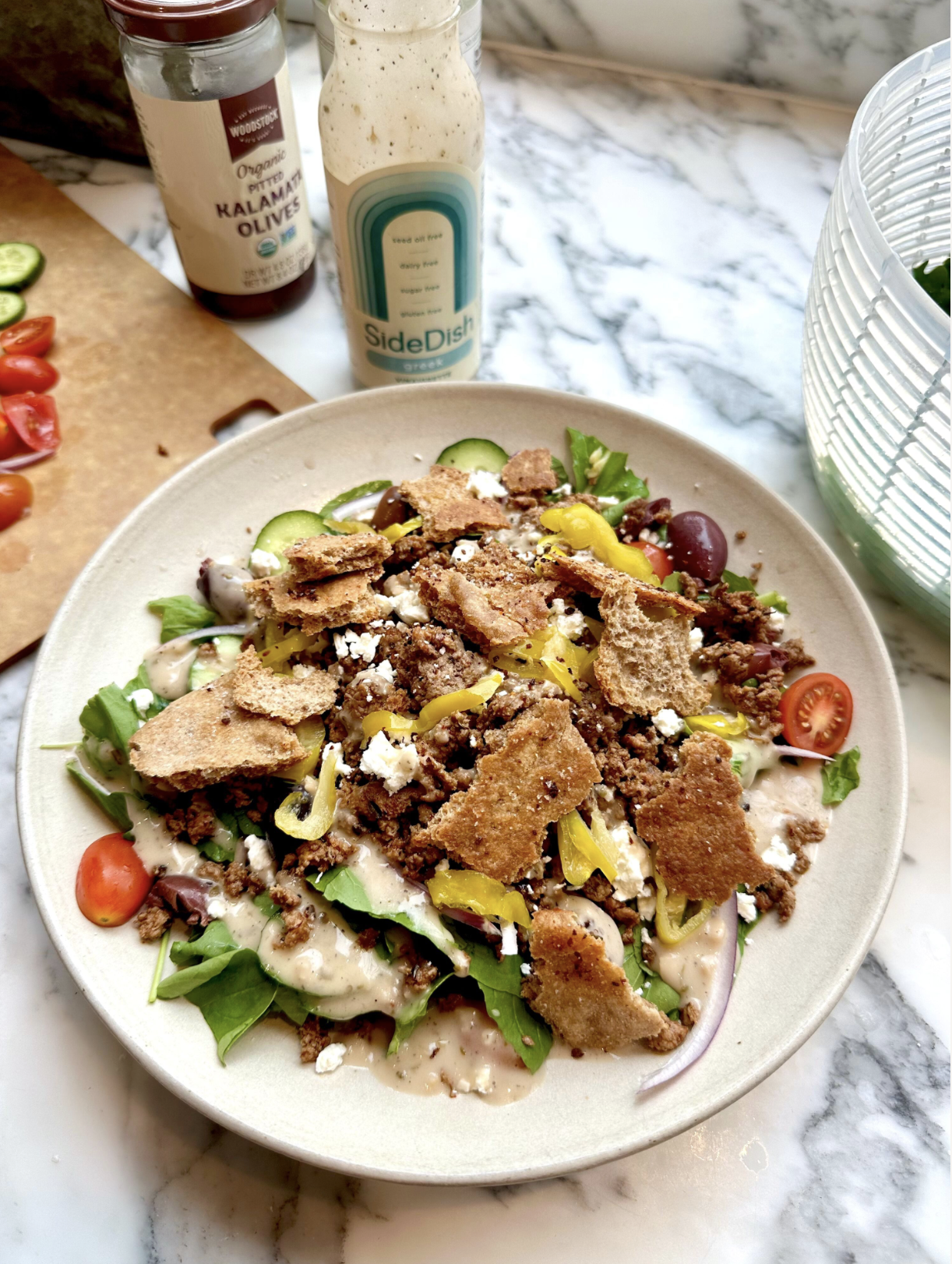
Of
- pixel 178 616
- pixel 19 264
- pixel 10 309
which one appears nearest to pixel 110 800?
pixel 178 616

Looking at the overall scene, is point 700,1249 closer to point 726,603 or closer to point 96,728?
point 726,603

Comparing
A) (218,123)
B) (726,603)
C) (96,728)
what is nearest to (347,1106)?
(96,728)

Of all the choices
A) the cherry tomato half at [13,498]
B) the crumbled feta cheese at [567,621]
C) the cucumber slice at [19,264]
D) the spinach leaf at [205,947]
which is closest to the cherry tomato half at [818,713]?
the crumbled feta cheese at [567,621]

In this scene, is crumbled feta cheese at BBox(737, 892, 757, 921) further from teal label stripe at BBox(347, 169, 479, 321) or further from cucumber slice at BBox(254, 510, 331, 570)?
teal label stripe at BBox(347, 169, 479, 321)

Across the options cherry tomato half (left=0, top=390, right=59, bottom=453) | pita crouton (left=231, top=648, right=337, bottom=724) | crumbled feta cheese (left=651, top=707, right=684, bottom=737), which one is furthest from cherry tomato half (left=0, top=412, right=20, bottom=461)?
crumbled feta cheese (left=651, top=707, right=684, bottom=737)

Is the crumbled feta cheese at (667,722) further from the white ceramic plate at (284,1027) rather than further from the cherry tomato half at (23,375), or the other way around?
the cherry tomato half at (23,375)

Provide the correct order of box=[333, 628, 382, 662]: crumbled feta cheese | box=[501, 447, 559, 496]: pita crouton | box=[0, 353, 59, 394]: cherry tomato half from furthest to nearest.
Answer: box=[0, 353, 59, 394]: cherry tomato half
box=[501, 447, 559, 496]: pita crouton
box=[333, 628, 382, 662]: crumbled feta cheese
